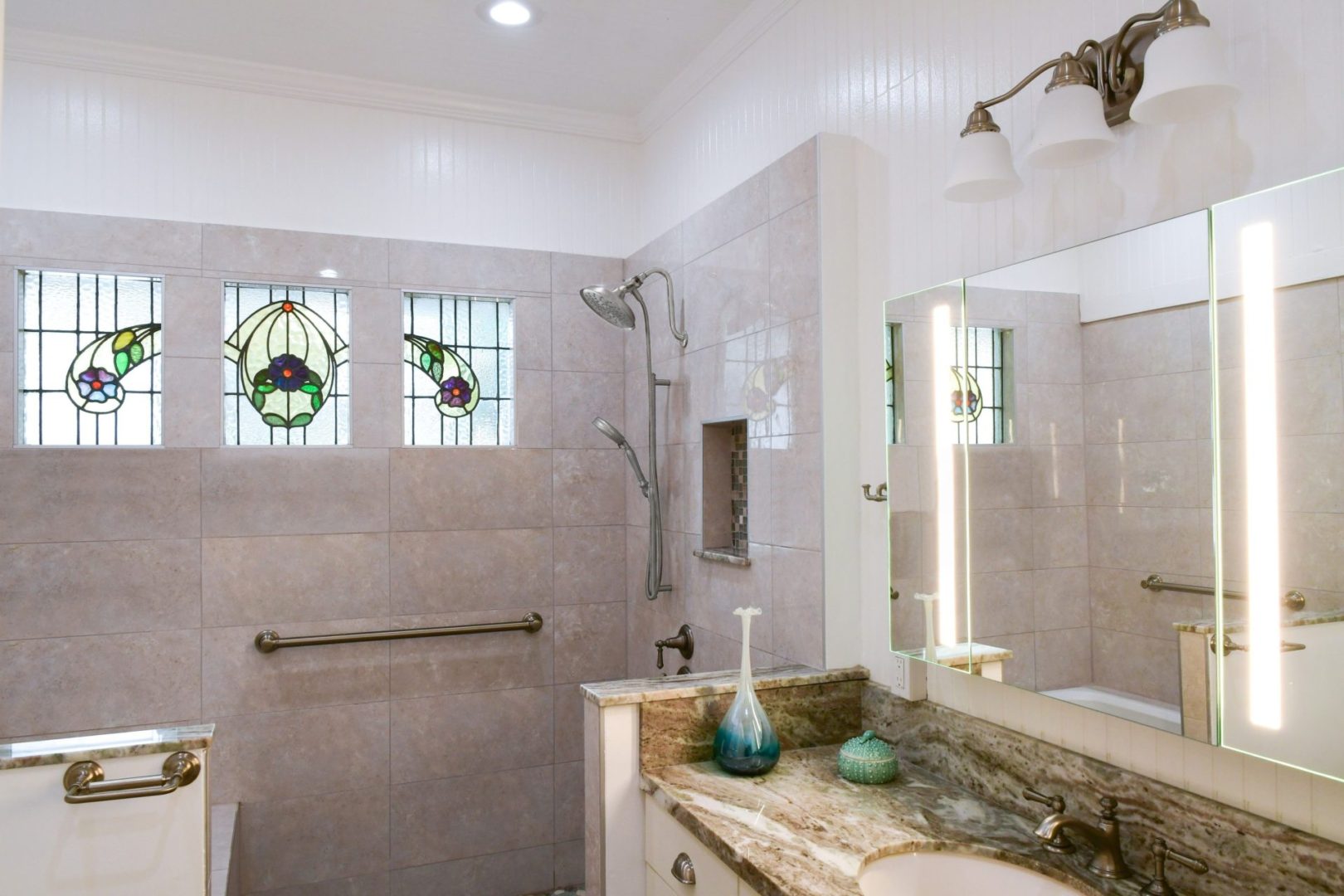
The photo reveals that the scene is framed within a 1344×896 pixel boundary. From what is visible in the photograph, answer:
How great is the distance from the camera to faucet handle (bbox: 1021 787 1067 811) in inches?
60.5

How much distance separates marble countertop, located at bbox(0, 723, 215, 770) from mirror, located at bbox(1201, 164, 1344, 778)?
68.9 inches

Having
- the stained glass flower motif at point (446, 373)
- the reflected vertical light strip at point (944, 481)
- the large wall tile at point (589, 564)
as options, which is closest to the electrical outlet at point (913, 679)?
the reflected vertical light strip at point (944, 481)

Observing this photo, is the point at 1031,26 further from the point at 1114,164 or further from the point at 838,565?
the point at 838,565

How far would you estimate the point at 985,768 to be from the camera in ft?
5.85

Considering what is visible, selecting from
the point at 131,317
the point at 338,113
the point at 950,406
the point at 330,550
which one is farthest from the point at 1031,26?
the point at 131,317

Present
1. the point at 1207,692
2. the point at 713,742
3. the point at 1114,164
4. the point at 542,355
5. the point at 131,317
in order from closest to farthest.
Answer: the point at 1207,692 → the point at 1114,164 → the point at 713,742 → the point at 131,317 → the point at 542,355

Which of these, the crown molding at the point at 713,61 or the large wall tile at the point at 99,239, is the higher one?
the crown molding at the point at 713,61

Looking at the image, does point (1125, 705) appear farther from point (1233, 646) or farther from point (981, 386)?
point (981, 386)

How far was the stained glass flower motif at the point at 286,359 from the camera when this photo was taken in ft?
10.0

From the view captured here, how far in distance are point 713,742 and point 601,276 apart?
2.01 meters

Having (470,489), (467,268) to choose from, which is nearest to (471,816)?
(470,489)

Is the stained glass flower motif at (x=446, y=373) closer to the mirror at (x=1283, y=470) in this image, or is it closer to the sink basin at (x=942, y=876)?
the sink basin at (x=942, y=876)

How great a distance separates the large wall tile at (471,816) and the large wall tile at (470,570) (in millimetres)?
616

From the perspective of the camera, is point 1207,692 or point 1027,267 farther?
point 1027,267
